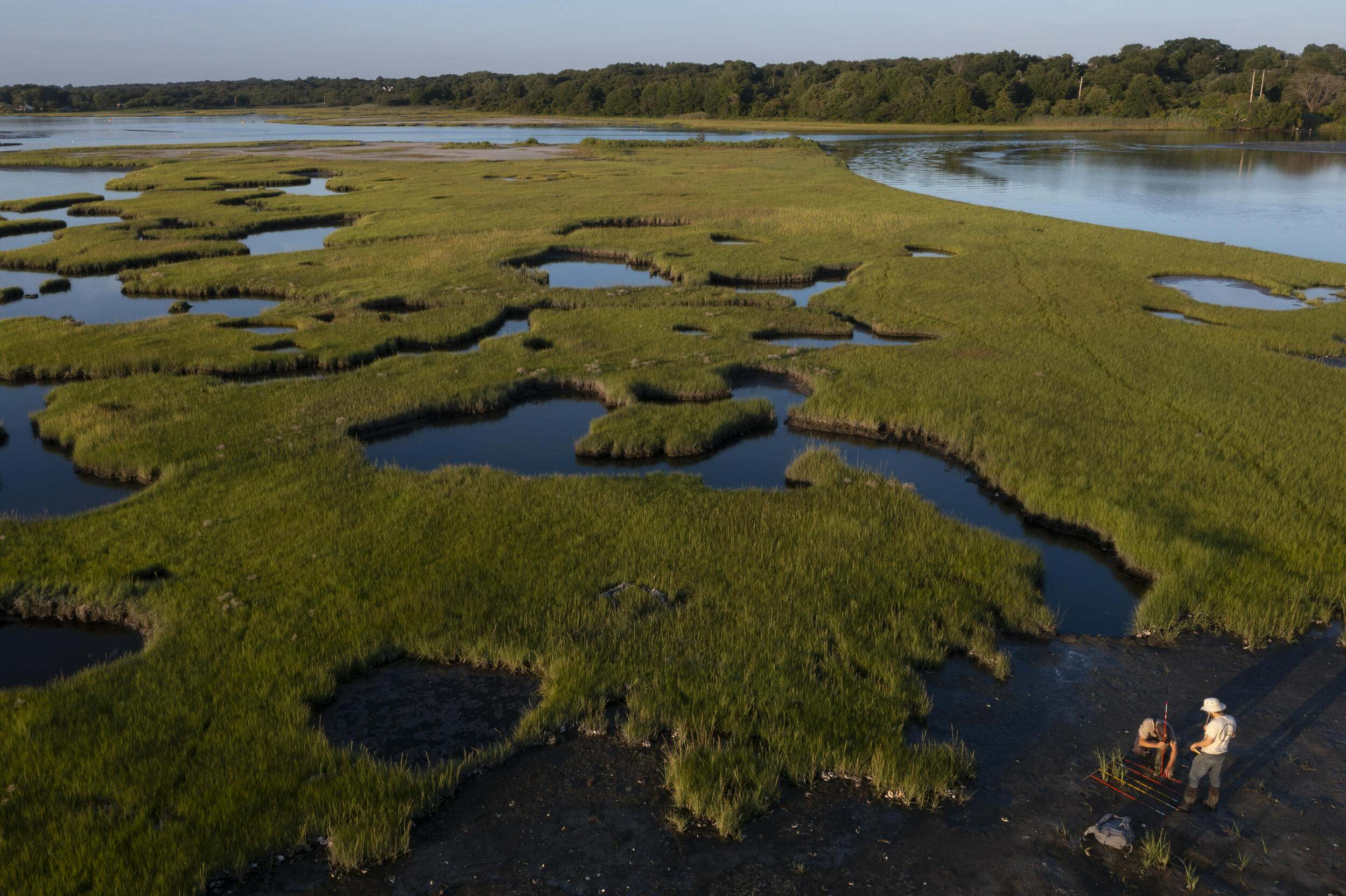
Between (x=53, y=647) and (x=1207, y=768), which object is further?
(x=53, y=647)

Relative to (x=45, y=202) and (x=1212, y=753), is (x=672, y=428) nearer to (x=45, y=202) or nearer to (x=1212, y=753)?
(x=1212, y=753)

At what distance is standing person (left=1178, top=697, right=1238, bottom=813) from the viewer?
8719mm

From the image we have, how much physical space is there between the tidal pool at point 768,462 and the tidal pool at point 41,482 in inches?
222

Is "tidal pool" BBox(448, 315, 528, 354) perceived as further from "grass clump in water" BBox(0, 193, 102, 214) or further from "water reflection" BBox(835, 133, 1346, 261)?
"grass clump in water" BBox(0, 193, 102, 214)

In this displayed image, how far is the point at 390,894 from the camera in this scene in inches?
324

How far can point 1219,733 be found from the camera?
28.7 feet

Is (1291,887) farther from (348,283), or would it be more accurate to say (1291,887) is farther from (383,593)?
(348,283)

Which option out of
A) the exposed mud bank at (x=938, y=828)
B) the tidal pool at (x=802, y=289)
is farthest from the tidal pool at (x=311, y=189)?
the exposed mud bank at (x=938, y=828)

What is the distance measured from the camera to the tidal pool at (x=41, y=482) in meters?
17.9

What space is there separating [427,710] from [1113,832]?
8.15 m

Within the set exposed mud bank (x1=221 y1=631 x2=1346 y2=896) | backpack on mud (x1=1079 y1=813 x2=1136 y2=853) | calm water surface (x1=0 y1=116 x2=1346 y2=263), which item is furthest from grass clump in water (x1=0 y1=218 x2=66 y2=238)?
backpack on mud (x1=1079 y1=813 x2=1136 y2=853)

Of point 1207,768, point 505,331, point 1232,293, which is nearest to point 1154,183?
point 1232,293

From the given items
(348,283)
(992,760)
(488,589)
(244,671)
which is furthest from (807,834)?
(348,283)

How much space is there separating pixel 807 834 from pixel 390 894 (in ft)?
13.9
